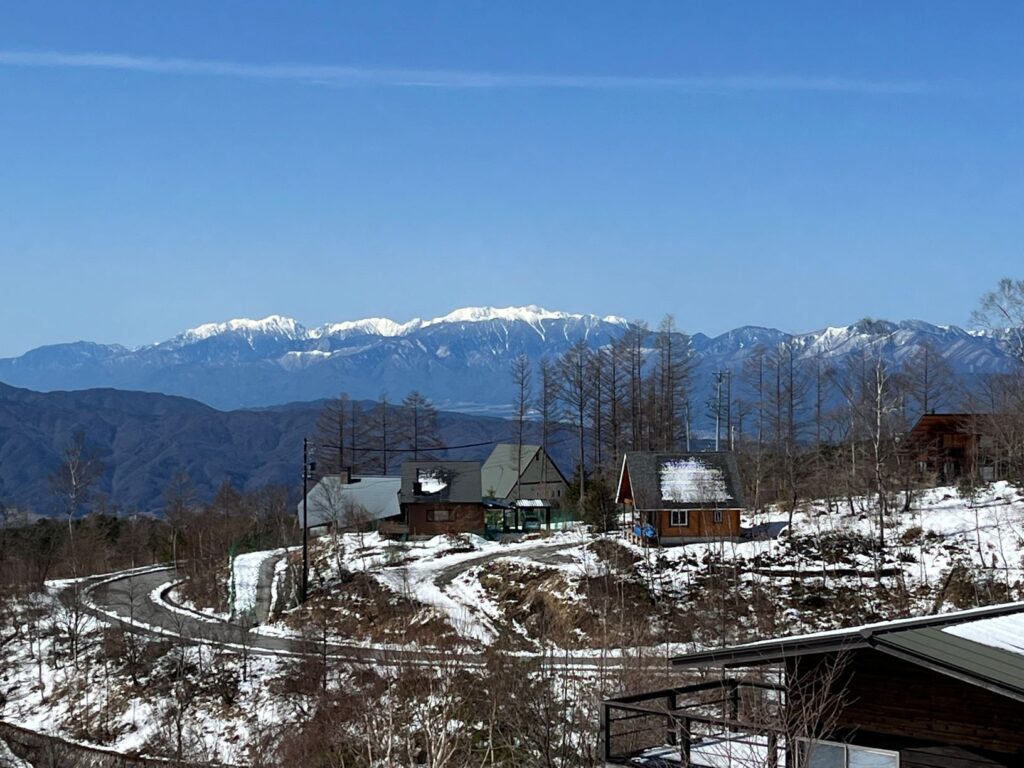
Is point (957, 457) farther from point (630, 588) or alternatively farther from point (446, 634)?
point (446, 634)

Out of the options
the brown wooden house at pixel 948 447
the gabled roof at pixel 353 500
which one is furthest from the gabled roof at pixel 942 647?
the brown wooden house at pixel 948 447

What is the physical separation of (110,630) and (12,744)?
8.27 m

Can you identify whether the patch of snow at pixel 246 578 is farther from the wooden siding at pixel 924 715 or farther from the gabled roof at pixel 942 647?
the wooden siding at pixel 924 715

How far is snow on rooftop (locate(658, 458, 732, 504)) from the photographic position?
217 ft

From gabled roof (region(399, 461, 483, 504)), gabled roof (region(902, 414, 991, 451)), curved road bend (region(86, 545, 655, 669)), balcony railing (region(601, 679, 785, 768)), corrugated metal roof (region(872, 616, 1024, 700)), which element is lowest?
curved road bend (region(86, 545, 655, 669))

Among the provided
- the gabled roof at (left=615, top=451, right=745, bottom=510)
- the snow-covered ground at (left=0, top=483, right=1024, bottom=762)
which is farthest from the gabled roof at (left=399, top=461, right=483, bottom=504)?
the gabled roof at (left=615, top=451, right=745, bottom=510)

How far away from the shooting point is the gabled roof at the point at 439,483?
79500 mm

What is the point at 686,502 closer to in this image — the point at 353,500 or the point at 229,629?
the point at 229,629

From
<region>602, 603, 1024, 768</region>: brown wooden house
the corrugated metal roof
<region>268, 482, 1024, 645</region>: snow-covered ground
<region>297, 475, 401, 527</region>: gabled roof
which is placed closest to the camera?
the corrugated metal roof

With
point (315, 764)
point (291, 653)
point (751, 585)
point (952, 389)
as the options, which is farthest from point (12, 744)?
point (952, 389)

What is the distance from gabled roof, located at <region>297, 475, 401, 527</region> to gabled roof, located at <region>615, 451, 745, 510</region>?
19917mm

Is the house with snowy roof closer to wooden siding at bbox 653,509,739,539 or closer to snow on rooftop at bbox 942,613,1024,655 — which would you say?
wooden siding at bbox 653,509,739,539

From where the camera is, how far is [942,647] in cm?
1884

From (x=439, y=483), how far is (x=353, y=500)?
23.0 feet
